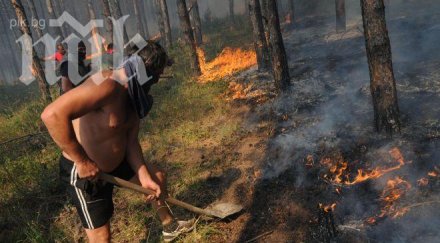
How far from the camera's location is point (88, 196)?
125 inches

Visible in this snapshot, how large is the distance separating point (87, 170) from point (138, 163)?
79 cm

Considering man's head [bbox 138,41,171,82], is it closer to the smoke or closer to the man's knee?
the man's knee

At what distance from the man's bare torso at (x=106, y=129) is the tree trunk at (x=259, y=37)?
7.25 meters

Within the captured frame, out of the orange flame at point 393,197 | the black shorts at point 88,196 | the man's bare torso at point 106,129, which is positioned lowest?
the orange flame at point 393,197

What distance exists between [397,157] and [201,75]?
25.1 feet

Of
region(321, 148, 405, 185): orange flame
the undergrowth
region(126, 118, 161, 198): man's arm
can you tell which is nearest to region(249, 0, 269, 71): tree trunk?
the undergrowth

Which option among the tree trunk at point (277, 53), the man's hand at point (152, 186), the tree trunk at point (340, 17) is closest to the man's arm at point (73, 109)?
the man's hand at point (152, 186)

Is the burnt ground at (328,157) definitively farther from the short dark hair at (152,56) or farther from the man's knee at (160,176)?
the short dark hair at (152,56)

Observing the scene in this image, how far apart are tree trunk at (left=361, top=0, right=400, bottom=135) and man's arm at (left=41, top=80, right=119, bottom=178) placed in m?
3.62

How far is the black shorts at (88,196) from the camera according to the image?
3143mm

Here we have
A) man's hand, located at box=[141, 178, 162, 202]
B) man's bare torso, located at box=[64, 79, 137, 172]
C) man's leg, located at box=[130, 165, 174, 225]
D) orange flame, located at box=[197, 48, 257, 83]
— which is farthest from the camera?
orange flame, located at box=[197, 48, 257, 83]

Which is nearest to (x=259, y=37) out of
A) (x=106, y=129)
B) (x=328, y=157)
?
(x=328, y=157)

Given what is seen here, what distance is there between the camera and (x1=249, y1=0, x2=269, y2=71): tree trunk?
32.0 ft

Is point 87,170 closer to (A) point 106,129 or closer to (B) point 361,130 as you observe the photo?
(A) point 106,129
